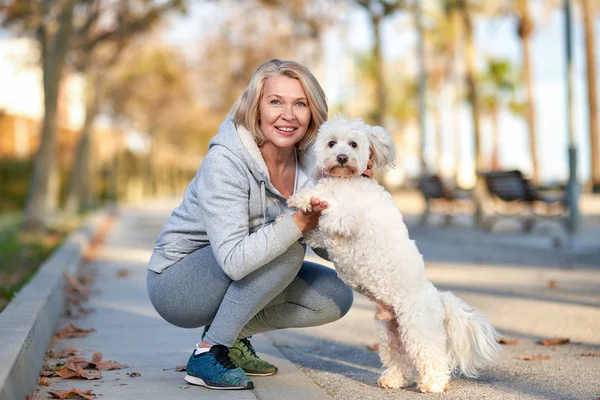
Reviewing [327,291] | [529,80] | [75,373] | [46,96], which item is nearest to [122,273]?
[75,373]

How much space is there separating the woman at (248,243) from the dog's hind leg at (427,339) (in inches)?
24.3

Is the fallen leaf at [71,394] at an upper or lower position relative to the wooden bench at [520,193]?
lower

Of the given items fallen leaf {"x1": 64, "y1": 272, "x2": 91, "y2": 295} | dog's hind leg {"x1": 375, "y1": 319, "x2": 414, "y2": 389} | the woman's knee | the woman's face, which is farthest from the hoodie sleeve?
fallen leaf {"x1": 64, "y1": 272, "x2": 91, "y2": 295}

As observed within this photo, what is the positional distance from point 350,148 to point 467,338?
1.10 metres

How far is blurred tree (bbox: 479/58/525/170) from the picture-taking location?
195 feet

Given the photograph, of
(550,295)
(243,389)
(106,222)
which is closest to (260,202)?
(243,389)

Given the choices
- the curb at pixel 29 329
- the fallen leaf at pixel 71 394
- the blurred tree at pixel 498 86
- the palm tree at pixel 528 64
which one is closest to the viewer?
the curb at pixel 29 329

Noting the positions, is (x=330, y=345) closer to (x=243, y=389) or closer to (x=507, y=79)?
(x=243, y=389)

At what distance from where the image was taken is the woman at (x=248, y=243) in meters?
4.12

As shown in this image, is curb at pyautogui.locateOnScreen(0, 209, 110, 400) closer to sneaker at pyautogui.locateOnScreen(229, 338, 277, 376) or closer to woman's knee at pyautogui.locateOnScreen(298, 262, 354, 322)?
sneaker at pyautogui.locateOnScreen(229, 338, 277, 376)

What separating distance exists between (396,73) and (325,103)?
68122 mm

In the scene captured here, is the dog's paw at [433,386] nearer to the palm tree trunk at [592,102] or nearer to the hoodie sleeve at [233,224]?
the hoodie sleeve at [233,224]

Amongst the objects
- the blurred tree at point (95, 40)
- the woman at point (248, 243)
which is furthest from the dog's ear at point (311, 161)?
the blurred tree at point (95, 40)

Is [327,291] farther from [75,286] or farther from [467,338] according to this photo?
[75,286]
